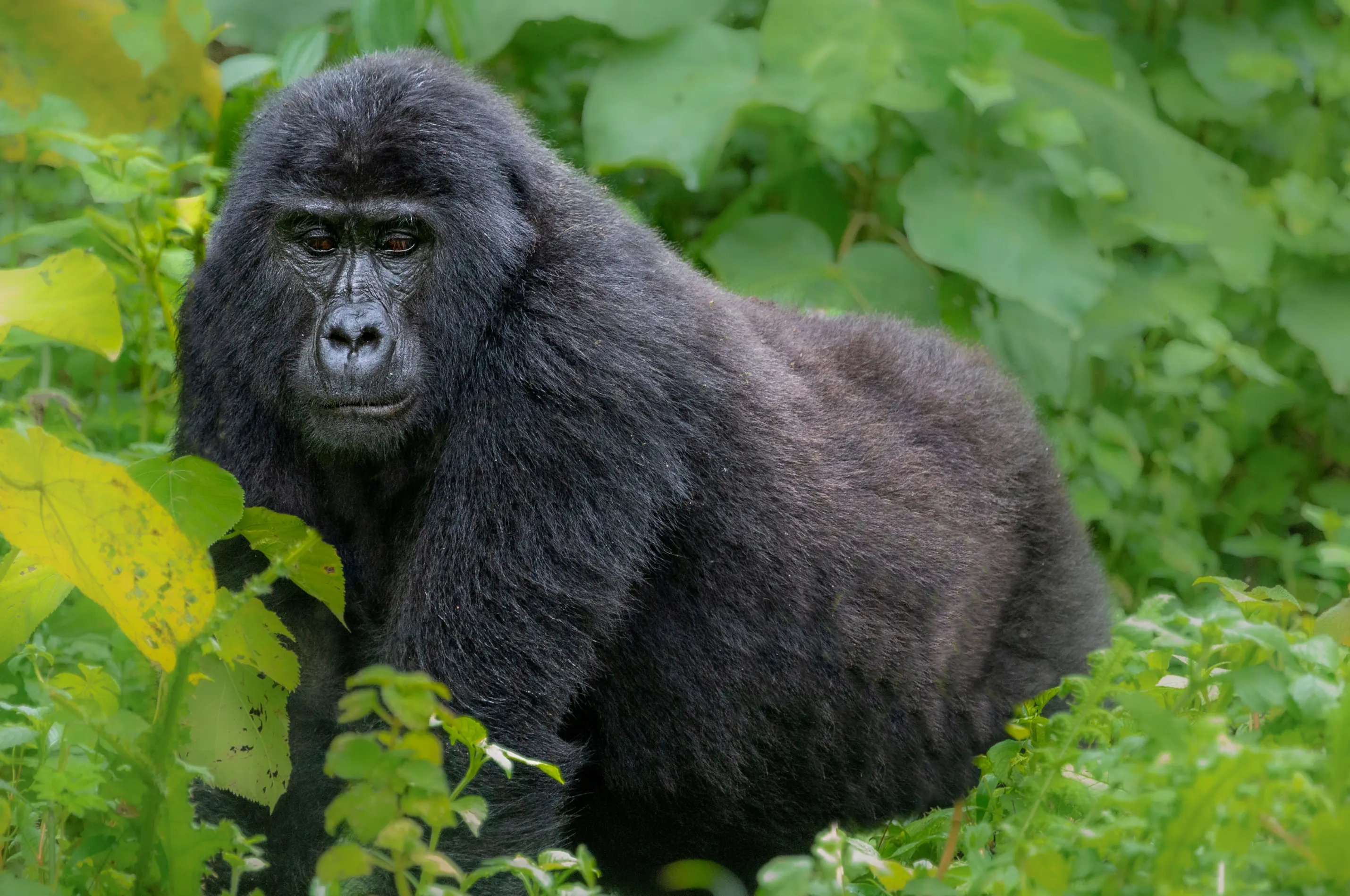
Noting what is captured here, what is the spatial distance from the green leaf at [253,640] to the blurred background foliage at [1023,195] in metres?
2.31

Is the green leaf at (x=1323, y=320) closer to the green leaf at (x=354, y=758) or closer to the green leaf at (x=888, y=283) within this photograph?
the green leaf at (x=888, y=283)

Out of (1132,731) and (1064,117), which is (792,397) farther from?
(1064,117)

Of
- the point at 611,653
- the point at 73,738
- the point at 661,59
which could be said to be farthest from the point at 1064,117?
the point at 73,738

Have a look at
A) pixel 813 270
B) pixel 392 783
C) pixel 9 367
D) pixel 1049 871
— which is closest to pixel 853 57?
pixel 813 270

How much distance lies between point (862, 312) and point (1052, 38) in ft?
5.72

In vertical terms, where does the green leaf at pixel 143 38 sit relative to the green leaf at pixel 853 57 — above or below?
above

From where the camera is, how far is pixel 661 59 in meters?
5.61

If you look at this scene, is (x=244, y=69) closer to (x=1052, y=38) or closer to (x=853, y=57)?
(x=853, y=57)

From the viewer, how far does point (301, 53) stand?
479 cm

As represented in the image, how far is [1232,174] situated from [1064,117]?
1111 mm

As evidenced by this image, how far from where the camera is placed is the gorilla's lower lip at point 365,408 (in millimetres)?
3109

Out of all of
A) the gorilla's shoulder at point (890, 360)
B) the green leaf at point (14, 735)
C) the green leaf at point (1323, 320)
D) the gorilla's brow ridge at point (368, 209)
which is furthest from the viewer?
the green leaf at point (1323, 320)

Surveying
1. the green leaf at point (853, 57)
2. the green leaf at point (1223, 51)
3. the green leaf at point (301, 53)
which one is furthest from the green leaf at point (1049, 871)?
the green leaf at point (1223, 51)

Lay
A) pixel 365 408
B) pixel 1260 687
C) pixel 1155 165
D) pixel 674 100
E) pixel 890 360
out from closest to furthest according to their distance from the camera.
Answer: pixel 1260 687 → pixel 365 408 → pixel 890 360 → pixel 674 100 → pixel 1155 165
